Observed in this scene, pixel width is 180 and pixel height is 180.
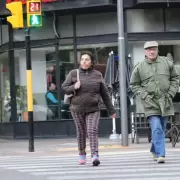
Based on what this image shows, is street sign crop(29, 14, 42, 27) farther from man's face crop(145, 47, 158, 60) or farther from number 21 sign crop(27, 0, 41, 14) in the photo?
man's face crop(145, 47, 158, 60)

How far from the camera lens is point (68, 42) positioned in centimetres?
1959

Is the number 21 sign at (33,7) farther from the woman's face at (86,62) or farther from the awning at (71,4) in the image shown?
the woman's face at (86,62)

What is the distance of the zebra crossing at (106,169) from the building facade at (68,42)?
843 cm

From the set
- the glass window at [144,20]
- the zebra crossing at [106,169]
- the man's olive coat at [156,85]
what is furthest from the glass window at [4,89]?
the man's olive coat at [156,85]

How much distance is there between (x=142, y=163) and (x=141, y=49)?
32.5 feet

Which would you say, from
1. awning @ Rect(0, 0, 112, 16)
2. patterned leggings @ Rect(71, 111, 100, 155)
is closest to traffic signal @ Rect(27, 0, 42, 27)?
awning @ Rect(0, 0, 112, 16)

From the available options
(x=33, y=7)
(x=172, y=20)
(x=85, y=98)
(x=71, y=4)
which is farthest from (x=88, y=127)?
(x=172, y=20)

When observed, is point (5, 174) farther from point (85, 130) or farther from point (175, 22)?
point (175, 22)

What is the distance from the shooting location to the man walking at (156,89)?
934 centimetres

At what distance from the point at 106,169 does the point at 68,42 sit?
1102 centimetres

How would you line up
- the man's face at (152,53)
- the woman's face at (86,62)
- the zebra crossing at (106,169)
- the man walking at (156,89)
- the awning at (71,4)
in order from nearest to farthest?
the zebra crossing at (106,169) → the man walking at (156,89) → the man's face at (152,53) → the woman's face at (86,62) → the awning at (71,4)

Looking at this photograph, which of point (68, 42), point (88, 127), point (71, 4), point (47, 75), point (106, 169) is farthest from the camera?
point (47, 75)

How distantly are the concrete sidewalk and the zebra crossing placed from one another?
9.25 ft

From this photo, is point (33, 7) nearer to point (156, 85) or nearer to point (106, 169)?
point (156, 85)
